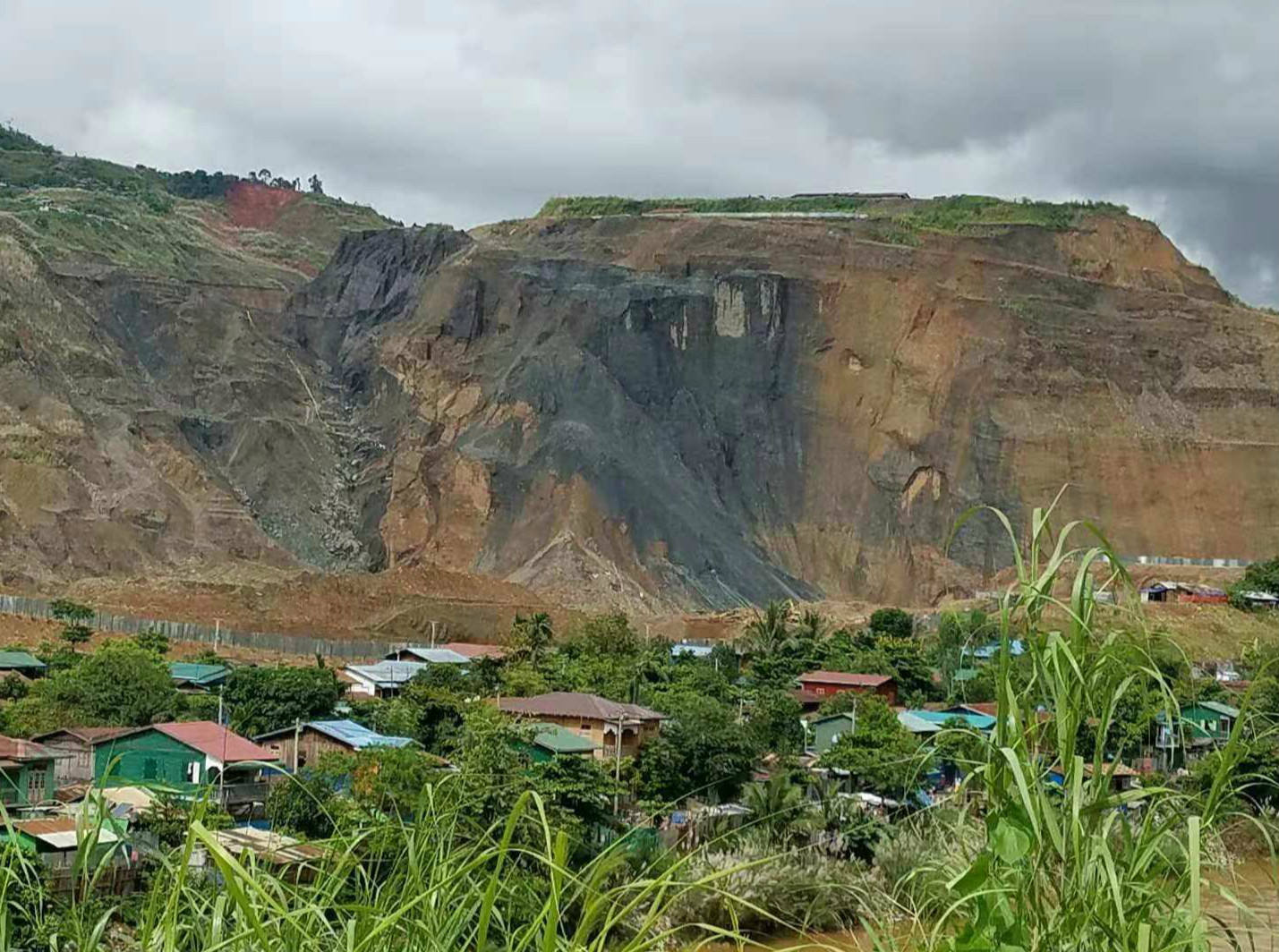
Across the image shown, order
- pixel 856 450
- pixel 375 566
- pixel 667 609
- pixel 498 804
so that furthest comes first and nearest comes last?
pixel 856 450 → pixel 375 566 → pixel 667 609 → pixel 498 804

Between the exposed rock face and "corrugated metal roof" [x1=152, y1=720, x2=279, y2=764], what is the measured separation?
162ft

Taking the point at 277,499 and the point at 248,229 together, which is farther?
the point at 248,229

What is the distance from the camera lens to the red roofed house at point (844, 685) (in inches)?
2101

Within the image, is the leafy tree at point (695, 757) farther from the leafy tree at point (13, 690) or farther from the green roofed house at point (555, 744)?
the leafy tree at point (13, 690)

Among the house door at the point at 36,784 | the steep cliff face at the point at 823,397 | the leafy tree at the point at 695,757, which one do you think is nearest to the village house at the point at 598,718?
the leafy tree at the point at 695,757

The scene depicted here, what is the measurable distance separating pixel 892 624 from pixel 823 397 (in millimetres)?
34147

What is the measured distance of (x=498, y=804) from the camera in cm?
2458

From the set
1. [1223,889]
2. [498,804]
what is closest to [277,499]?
[498,804]

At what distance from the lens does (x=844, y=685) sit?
177 feet

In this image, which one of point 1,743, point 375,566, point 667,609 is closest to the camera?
point 1,743

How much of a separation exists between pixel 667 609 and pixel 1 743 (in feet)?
172

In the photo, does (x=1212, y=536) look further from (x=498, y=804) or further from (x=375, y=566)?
(x=498, y=804)

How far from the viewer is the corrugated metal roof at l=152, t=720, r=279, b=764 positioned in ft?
106

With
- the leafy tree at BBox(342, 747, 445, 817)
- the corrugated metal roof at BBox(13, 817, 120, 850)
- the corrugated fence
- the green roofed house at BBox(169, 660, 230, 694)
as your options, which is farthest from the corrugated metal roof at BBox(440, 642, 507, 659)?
the corrugated metal roof at BBox(13, 817, 120, 850)
